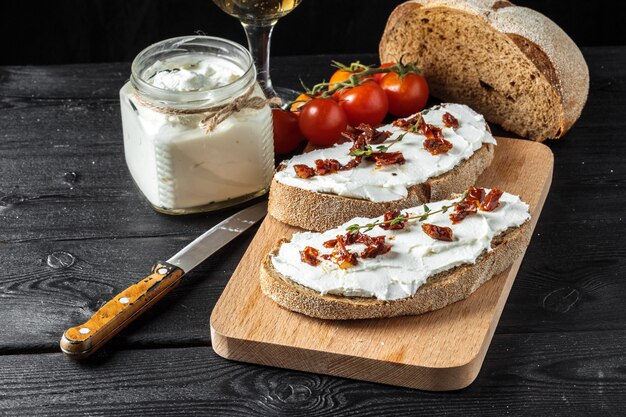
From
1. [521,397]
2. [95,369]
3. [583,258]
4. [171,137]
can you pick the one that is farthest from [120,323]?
[583,258]

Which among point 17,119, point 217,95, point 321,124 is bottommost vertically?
point 17,119

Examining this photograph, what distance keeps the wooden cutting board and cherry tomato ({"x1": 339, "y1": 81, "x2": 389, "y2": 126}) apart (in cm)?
108

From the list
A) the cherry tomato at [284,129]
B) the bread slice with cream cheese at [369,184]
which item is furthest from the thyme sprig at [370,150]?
the cherry tomato at [284,129]

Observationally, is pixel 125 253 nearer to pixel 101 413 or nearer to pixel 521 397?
pixel 101 413

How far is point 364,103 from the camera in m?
3.84

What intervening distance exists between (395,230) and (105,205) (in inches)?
47.5

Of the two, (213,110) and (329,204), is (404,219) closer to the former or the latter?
(329,204)

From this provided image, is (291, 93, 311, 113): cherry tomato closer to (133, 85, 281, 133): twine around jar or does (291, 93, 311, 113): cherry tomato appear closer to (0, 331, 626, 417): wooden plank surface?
(133, 85, 281, 133): twine around jar

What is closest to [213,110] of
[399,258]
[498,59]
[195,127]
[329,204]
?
[195,127]

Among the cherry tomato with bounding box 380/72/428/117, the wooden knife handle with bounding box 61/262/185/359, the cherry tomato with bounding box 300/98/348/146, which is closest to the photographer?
the wooden knife handle with bounding box 61/262/185/359

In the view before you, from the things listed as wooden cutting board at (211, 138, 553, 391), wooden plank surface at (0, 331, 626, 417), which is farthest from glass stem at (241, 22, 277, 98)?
wooden plank surface at (0, 331, 626, 417)

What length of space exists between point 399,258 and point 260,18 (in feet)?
4.68

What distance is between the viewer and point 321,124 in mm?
3723

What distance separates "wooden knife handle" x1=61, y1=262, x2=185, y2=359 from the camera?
9.07 feet
